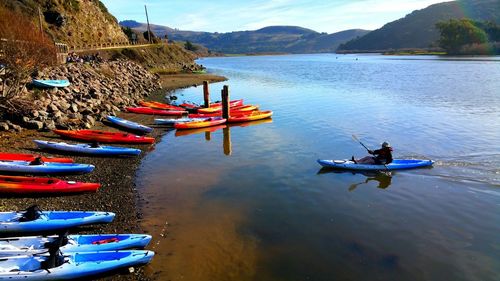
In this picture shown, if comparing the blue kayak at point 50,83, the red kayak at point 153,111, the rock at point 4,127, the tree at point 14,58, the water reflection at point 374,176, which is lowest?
the water reflection at point 374,176

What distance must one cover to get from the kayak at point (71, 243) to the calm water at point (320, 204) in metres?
1.00

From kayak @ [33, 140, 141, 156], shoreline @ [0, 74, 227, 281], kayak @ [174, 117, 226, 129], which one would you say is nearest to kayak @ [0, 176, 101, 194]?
shoreline @ [0, 74, 227, 281]

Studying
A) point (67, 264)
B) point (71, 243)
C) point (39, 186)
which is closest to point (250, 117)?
point (39, 186)

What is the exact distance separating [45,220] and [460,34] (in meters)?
163

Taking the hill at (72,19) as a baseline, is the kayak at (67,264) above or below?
below

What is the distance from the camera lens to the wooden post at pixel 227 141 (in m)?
24.4

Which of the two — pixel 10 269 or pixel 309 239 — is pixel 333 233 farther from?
pixel 10 269

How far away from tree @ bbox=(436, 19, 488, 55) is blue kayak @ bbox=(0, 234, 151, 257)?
161 m

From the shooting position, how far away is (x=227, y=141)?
1067 inches

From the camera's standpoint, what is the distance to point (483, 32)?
144m

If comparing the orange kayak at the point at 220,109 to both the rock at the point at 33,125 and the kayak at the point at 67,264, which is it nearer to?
the rock at the point at 33,125

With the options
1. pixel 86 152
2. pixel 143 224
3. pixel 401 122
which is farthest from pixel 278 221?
pixel 401 122

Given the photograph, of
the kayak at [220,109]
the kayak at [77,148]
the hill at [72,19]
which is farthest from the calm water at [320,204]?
the hill at [72,19]

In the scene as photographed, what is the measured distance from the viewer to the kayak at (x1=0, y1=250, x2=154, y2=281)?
974 cm
